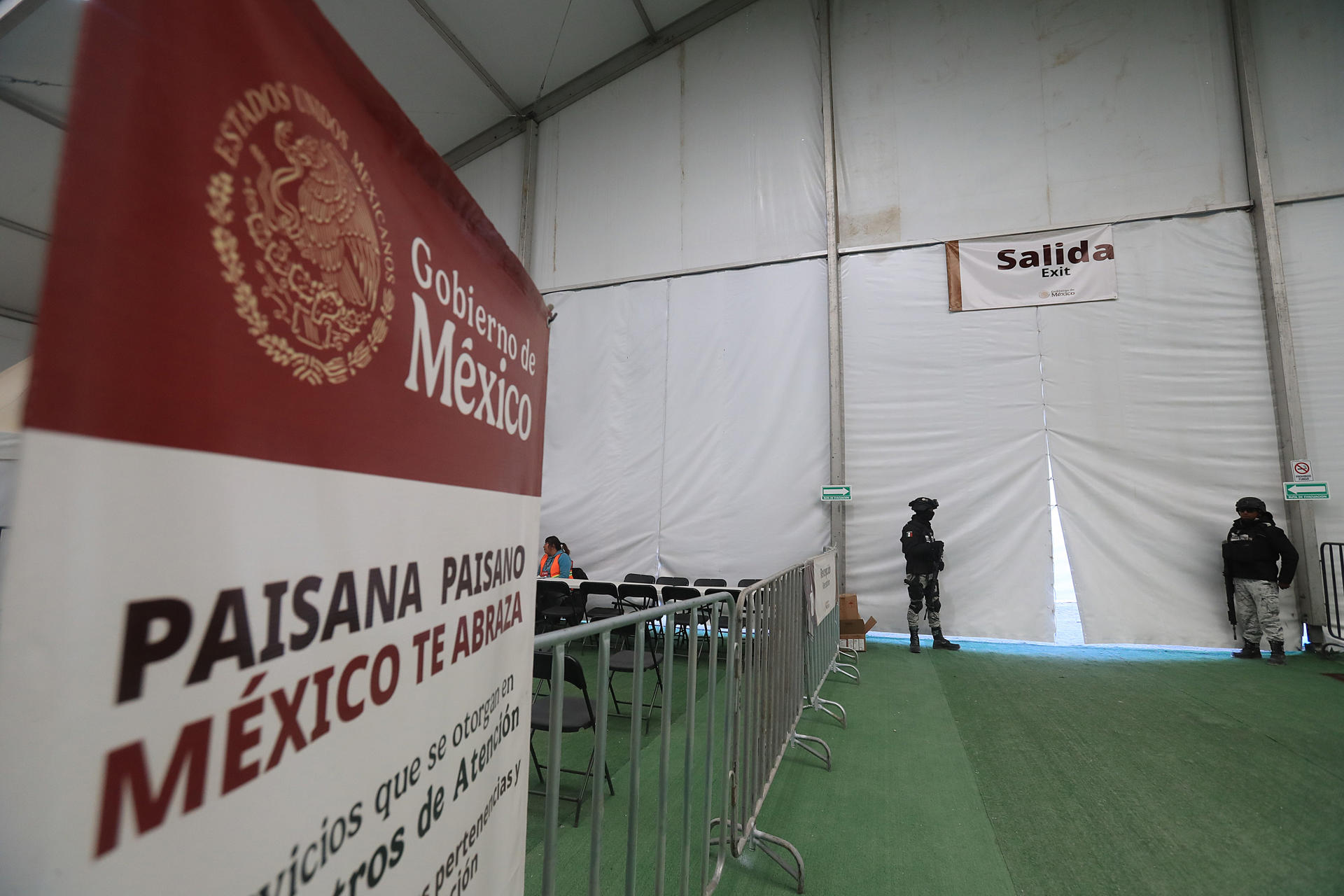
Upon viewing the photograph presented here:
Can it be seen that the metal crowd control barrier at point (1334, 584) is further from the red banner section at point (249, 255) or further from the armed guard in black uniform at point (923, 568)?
the red banner section at point (249, 255)

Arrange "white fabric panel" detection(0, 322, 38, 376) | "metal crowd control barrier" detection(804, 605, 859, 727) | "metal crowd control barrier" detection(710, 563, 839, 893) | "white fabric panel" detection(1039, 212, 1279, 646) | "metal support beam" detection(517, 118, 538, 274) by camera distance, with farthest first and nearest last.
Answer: "metal support beam" detection(517, 118, 538, 274) < "white fabric panel" detection(0, 322, 38, 376) < "white fabric panel" detection(1039, 212, 1279, 646) < "metal crowd control barrier" detection(804, 605, 859, 727) < "metal crowd control barrier" detection(710, 563, 839, 893)

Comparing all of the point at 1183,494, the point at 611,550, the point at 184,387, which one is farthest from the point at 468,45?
the point at 1183,494

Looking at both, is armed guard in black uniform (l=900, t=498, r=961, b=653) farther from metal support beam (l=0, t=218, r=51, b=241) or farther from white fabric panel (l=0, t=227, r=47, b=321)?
metal support beam (l=0, t=218, r=51, b=241)

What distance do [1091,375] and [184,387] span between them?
7.24 m

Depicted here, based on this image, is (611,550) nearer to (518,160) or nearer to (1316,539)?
(518,160)

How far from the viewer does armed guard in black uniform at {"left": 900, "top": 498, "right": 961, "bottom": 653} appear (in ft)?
18.6

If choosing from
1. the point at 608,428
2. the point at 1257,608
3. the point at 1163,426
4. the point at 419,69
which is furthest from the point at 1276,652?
the point at 419,69

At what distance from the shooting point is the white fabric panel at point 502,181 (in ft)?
27.2

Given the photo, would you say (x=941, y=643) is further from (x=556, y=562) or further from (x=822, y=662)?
(x=556, y=562)

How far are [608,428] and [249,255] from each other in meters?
7.03

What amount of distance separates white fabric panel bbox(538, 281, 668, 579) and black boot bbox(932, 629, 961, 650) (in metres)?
3.12

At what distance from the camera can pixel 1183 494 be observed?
5621 mm

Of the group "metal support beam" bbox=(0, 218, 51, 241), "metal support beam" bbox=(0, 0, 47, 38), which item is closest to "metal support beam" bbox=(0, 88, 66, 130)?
"metal support beam" bbox=(0, 0, 47, 38)

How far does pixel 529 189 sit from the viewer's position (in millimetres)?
8211
